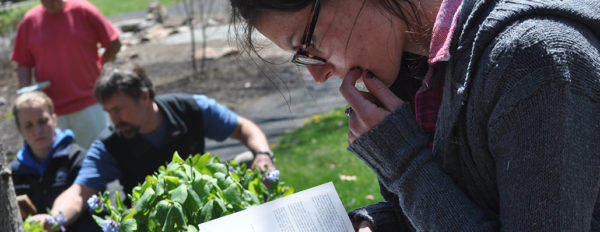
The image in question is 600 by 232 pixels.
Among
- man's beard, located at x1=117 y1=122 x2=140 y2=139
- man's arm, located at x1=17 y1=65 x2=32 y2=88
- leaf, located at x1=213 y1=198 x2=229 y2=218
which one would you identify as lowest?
man's arm, located at x1=17 y1=65 x2=32 y2=88

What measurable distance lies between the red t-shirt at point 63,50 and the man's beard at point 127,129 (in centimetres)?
168

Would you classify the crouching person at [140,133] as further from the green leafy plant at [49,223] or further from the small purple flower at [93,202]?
the small purple flower at [93,202]

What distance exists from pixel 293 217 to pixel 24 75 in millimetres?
4037

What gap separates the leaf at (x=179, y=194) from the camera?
5.61 feet

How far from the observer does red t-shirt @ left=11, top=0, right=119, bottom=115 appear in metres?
4.78

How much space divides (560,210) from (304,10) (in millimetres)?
630

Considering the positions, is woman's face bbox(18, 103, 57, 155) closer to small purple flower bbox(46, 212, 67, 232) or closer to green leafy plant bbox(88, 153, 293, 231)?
small purple flower bbox(46, 212, 67, 232)

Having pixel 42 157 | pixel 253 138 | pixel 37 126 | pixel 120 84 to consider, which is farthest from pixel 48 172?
pixel 253 138

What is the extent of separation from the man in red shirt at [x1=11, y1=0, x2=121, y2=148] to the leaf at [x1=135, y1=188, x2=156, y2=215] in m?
3.19

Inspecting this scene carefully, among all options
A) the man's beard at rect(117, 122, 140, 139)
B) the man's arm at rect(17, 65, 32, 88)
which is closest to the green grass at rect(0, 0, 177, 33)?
the man's arm at rect(17, 65, 32, 88)

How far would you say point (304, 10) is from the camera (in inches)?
50.8

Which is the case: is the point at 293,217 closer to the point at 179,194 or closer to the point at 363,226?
the point at 363,226

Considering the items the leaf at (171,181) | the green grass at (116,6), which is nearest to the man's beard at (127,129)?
the leaf at (171,181)

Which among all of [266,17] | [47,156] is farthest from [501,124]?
[47,156]
